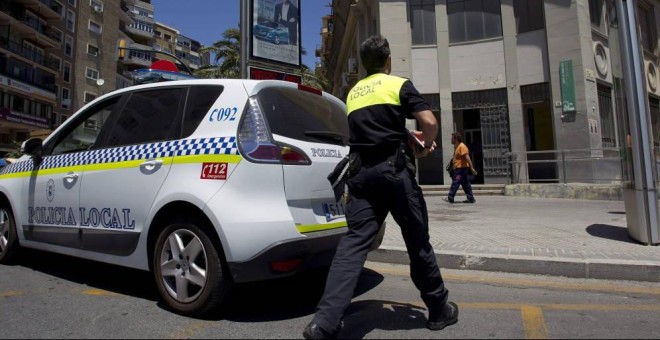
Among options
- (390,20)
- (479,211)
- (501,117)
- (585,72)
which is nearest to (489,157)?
(501,117)

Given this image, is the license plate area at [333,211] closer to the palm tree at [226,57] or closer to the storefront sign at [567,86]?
the storefront sign at [567,86]

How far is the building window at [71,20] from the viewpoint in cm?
4834

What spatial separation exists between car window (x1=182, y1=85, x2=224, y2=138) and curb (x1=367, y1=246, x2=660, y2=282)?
2.87 m

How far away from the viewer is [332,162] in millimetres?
3500

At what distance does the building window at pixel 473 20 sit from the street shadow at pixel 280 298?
14886 millimetres

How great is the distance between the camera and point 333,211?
3.47 m

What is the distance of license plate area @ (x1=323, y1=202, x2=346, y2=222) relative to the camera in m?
3.39

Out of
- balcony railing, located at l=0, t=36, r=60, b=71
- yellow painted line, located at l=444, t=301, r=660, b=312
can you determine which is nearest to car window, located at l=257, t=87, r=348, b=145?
yellow painted line, located at l=444, t=301, r=660, b=312

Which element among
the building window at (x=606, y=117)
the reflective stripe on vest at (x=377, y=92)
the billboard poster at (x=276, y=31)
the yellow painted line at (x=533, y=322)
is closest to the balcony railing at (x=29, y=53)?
the billboard poster at (x=276, y=31)

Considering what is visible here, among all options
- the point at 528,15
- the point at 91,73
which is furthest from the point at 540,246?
the point at 91,73

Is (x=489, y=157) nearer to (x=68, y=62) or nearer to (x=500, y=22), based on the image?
(x=500, y=22)

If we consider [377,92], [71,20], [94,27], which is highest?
[94,27]

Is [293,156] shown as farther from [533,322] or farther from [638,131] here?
[638,131]

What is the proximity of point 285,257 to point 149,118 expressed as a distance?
1.79m
